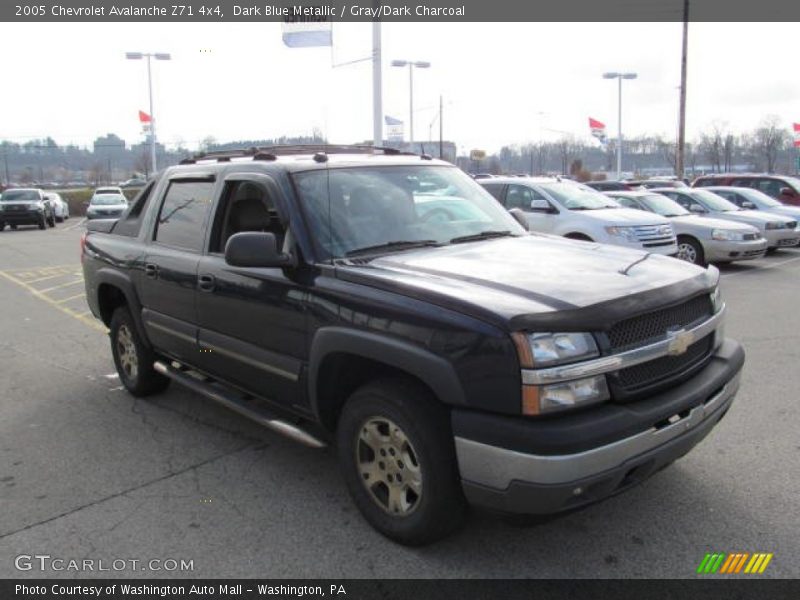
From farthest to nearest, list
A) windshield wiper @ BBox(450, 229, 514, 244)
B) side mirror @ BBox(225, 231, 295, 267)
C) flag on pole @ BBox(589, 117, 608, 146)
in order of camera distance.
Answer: flag on pole @ BBox(589, 117, 608, 146) → windshield wiper @ BBox(450, 229, 514, 244) → side mirror @ BBox(225, 231, 295, 267)

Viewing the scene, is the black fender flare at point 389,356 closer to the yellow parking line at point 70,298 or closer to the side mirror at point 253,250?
the side mirror at point 253,250

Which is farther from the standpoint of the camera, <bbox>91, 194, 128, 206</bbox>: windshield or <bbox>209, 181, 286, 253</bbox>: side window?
<bbox>91, 194, 128, 206</bbox>: windshield

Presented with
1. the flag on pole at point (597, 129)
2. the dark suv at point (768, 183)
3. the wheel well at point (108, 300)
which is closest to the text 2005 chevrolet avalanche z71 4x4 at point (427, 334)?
the wheel well at point (108, 300)

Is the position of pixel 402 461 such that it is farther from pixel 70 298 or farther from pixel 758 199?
pixel 758 199

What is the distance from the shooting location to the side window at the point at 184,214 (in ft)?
15.2

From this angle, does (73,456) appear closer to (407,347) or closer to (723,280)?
(407,347)

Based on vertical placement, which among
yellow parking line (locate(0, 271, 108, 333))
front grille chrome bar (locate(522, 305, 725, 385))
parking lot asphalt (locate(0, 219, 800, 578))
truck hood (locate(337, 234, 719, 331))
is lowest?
parking lot asphalt (locate(0, 219, 800, 578))

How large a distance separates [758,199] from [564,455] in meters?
16.8

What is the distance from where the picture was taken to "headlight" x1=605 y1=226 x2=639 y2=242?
11.0 m

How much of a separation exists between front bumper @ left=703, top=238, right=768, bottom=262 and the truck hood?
968 centimetres

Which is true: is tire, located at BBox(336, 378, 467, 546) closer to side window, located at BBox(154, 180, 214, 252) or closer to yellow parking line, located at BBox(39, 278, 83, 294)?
side window, located at BBox(154, 180, 214, 252)

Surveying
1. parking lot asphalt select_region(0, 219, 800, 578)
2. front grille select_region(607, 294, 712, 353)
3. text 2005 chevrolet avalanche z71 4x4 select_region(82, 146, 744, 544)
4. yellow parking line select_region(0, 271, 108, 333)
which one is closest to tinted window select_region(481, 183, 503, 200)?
yellow parking line select_region(0, 271, 108, 333)

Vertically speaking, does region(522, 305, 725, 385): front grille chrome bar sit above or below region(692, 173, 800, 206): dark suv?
below

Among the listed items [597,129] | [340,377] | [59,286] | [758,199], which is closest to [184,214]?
[340,377]
